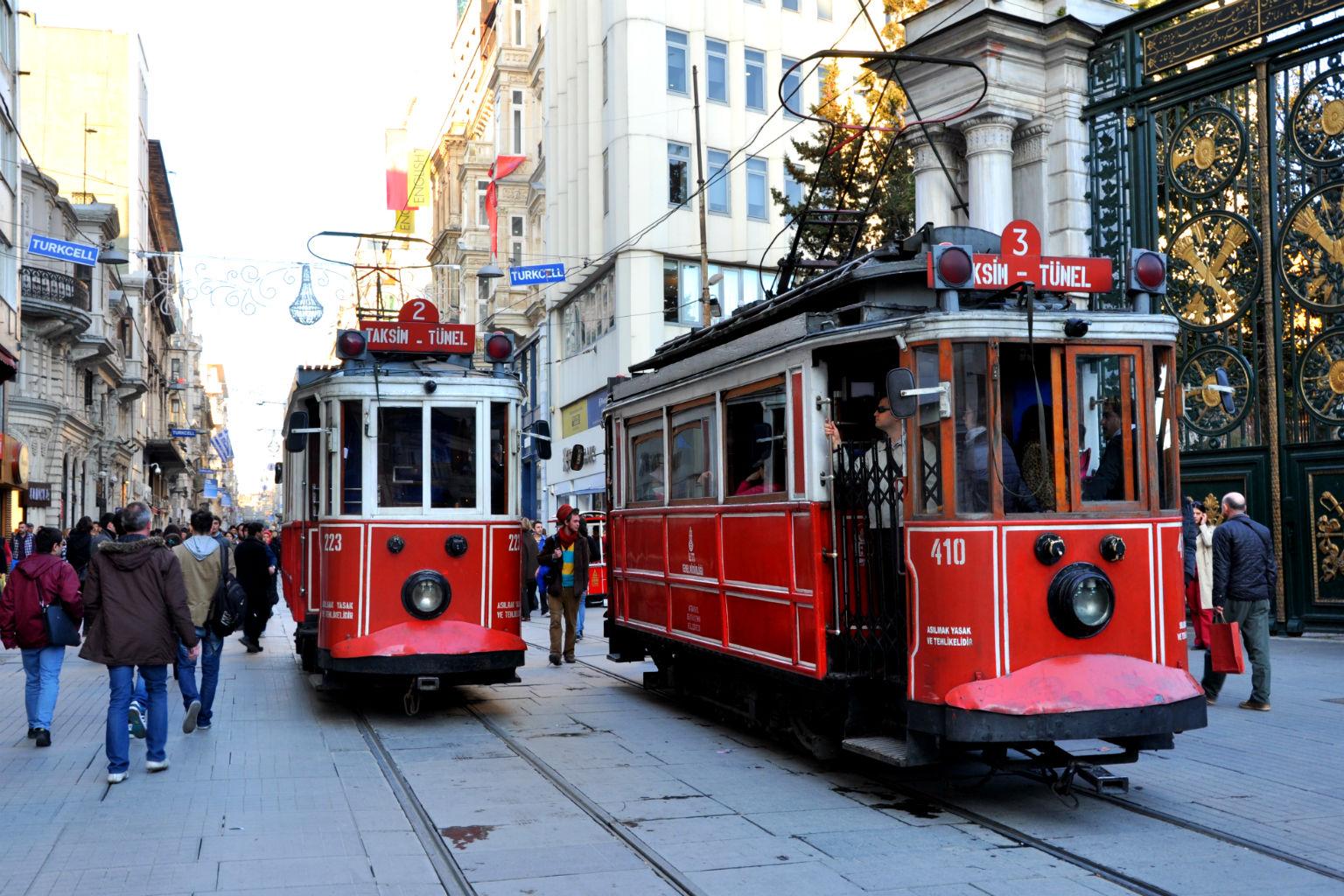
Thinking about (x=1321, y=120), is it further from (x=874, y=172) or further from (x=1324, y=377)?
(x=874, y=172)

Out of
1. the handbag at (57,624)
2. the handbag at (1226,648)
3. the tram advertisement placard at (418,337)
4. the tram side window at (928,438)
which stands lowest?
the handbag at (1226,648)

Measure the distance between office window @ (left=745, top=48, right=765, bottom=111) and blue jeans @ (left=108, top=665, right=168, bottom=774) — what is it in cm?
2944

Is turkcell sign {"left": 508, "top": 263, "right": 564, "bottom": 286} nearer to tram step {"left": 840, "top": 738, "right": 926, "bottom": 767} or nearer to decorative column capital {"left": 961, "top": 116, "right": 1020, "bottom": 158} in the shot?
decorative column capital {"left": 961, "top": 116, "right": 1020, "bottom": 158}

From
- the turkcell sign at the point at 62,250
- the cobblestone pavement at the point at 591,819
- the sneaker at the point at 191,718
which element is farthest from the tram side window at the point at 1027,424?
the turkcell sign at the point at 62,250

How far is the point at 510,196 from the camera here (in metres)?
49.0

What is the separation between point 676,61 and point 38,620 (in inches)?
1082

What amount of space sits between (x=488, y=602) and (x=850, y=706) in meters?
3.99

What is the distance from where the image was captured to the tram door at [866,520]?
801 cm

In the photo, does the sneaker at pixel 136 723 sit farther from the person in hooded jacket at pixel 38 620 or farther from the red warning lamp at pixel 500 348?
the red warning lamp at pixel 500 348

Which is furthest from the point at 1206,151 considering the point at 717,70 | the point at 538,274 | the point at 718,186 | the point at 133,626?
the point at 717,70

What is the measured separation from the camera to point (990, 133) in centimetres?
1959

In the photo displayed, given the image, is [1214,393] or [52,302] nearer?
[1214,393]

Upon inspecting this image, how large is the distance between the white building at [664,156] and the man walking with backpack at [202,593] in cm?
2177

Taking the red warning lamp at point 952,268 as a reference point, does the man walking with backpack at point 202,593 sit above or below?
below
